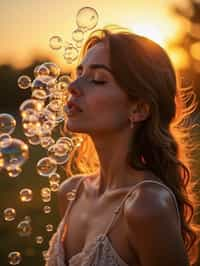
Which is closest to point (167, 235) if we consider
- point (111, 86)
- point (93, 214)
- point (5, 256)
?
point (93, 214)

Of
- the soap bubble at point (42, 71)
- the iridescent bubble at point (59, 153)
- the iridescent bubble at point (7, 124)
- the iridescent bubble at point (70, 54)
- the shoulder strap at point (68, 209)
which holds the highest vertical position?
the iridescent bubble at point (70, 54)

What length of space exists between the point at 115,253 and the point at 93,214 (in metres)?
0.27

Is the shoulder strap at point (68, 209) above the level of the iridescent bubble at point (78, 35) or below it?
below

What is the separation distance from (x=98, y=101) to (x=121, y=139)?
183 millimetres

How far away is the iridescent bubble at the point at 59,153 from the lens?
374cm

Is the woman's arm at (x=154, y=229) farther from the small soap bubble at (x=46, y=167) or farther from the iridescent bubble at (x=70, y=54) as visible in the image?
the iridescent bubble at (x=70, y=54)

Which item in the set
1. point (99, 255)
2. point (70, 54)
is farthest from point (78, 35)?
point (99, 255)

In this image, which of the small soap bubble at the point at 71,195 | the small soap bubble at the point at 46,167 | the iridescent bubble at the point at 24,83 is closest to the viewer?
the small soap bubble at the point at 71,195

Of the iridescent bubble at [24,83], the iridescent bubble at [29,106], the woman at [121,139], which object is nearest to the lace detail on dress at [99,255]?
the woman at [121,139]

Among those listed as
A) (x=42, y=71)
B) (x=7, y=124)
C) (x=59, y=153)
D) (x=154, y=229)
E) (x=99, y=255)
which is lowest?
(x=99, y=255)

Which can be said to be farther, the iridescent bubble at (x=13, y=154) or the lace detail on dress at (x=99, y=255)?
the iridescent bubble at (x=13, y=154)

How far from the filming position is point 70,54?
12.9 ft

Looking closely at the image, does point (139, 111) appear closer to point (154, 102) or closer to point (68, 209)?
point (154, 102)

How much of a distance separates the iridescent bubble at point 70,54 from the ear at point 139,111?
1.10 m
